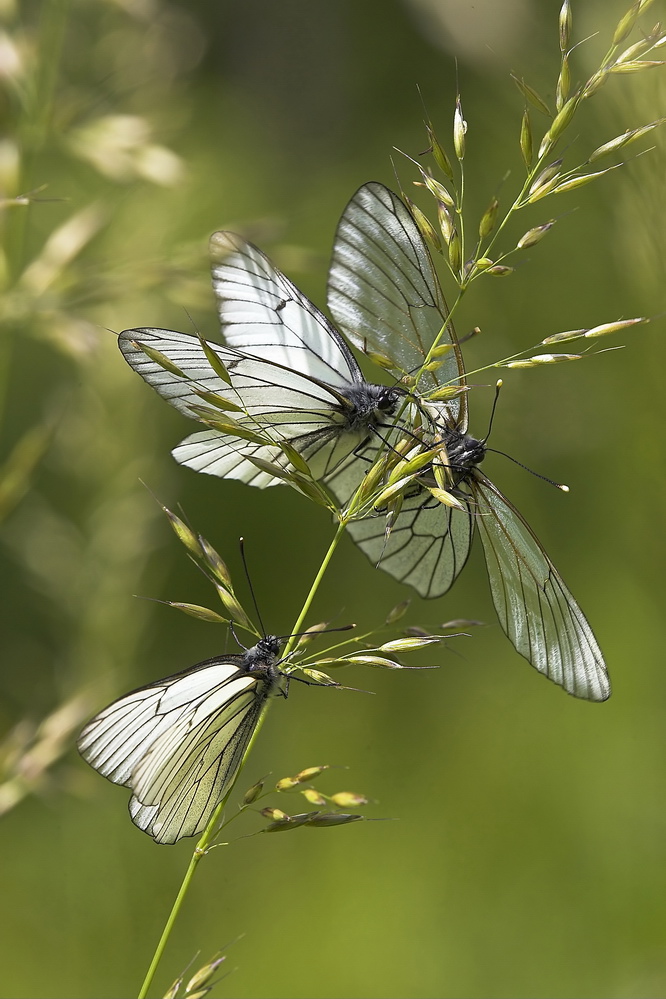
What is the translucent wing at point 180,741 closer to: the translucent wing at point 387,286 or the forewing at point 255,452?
the forewing at point 255,452

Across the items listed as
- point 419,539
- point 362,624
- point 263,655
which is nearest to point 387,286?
point 419,539

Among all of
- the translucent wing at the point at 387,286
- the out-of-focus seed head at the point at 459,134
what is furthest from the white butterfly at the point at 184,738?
the out-of-focus seed head at the point at 459,134

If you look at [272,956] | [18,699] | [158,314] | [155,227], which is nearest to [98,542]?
Answer: [158,314]

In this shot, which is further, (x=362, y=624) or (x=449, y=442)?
(x=362, y=624)

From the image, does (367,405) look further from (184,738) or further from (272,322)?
(184,738)

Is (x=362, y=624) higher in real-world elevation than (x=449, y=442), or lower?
lower

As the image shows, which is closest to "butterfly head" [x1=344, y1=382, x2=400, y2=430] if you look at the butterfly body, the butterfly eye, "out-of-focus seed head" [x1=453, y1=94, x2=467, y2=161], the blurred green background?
the butterfly eye

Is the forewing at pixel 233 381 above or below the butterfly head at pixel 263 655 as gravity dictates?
above
